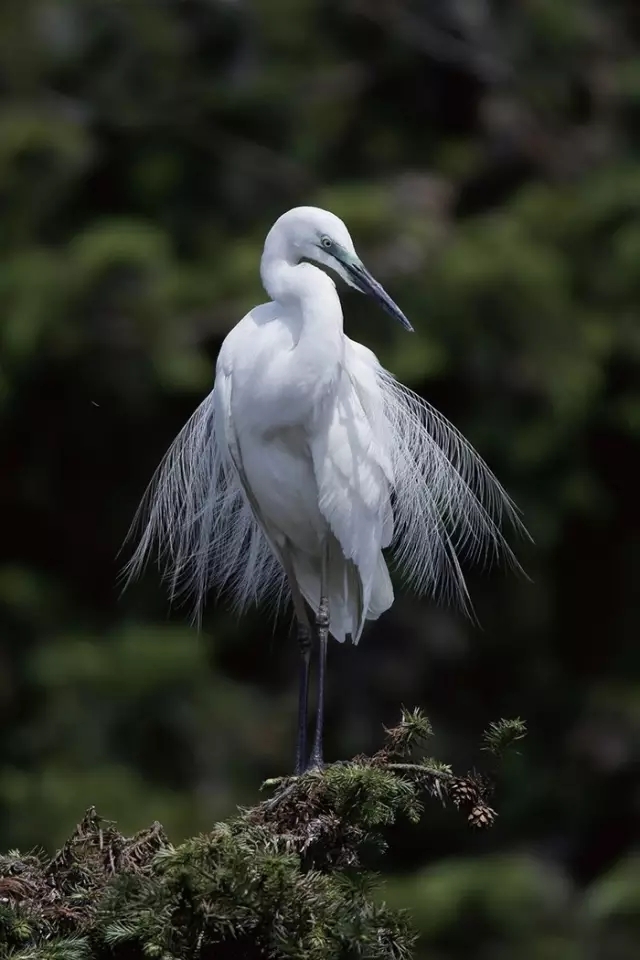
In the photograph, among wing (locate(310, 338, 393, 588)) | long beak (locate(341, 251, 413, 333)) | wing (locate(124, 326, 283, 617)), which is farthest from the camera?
wing (locate(124, 326, 283, 617))

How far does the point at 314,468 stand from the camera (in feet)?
10.6

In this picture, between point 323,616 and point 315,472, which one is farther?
point 323,616

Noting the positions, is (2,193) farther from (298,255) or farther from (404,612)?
(298,255)

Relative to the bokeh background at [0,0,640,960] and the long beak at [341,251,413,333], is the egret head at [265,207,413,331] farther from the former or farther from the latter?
the bokeh background at [0,0,640,960]

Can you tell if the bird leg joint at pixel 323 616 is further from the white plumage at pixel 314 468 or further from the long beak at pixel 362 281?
the long beak at pixel 362 281

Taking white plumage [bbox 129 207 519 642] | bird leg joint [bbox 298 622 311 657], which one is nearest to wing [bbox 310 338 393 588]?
white plumage [bbox 129 207 519 642]

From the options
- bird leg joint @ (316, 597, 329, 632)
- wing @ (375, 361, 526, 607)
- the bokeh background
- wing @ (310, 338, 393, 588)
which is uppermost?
the bokeh background

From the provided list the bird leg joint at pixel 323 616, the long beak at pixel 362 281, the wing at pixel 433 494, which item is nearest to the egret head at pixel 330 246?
the long beak at pixel 362 281

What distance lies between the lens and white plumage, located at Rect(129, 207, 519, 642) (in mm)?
3152

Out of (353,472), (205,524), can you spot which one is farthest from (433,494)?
(205,524)

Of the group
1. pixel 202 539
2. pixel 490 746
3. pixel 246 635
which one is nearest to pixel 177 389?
pixel 246 635

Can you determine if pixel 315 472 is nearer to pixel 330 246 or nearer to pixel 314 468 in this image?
pixel 314 468

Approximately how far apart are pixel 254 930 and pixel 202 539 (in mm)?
1405

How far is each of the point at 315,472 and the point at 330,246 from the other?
397 millimetres
